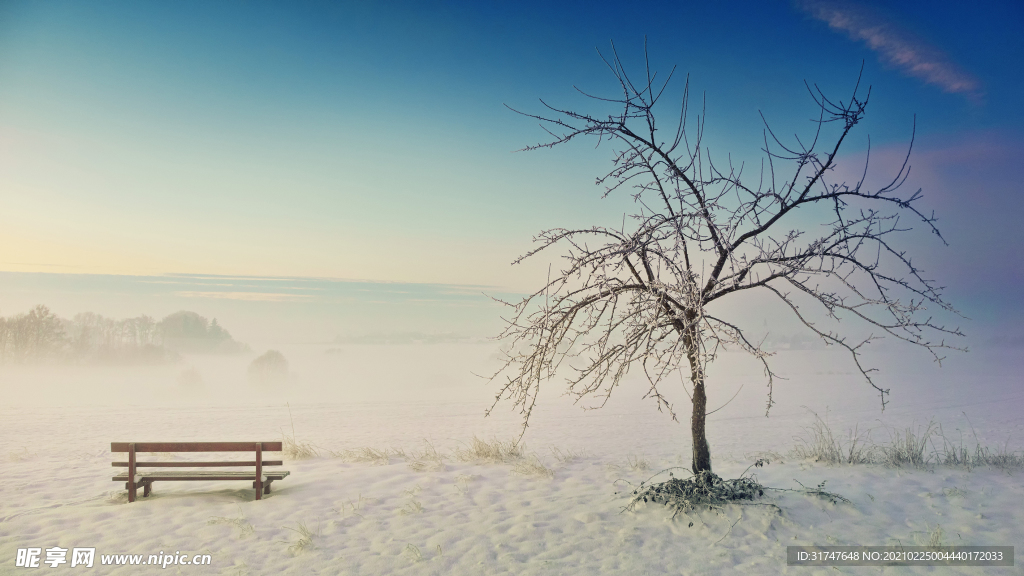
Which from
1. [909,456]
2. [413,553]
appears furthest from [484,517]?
[909,456]

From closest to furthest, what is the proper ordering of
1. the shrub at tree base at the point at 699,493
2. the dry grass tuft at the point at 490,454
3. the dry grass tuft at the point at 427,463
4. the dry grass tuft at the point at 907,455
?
the shrub at tree base at the point at 699,493 → the dry grass tuft at the point at 907,455 → the dry grass tuft at the point at 427,463 → the dry grass tuft at the point at 490,454

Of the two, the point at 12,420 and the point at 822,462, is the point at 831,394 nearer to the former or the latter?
the point at 822,462

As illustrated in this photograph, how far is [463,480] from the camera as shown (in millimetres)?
7086

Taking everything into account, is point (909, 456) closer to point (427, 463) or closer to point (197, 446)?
point (427, 463)

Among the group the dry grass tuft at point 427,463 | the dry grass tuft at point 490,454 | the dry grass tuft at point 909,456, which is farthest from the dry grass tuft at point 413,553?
the dry grass tuft at point 909,456

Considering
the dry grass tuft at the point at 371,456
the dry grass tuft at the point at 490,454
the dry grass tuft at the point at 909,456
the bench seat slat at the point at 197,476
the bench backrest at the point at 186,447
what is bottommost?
the dry grass tuft at the point at 371,456

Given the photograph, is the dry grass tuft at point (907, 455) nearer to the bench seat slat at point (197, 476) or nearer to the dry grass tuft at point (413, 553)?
the dry grass tuft at point (413, 553)

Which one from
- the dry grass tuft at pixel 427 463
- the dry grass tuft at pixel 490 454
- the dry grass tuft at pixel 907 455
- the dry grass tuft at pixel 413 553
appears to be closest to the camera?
the dry grass tuft at pixel 413 553

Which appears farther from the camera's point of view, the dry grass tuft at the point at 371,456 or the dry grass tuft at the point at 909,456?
the dry grass tuft at the point at 371,456

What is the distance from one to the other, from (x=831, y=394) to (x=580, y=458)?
19414mm

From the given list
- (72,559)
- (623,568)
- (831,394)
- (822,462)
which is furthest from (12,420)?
(831,394)

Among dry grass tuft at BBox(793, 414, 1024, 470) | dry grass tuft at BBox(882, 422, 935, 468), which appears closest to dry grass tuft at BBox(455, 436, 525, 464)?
dry grass tuft at BBox(793, 414, 1024, 470)

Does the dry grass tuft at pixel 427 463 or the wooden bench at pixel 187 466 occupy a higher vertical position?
the wooden bench at pixel 187 466

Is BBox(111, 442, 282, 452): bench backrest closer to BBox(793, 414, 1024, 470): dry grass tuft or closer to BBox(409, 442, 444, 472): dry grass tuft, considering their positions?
BBox(409, 442, 444, 472): dry grass tuft
